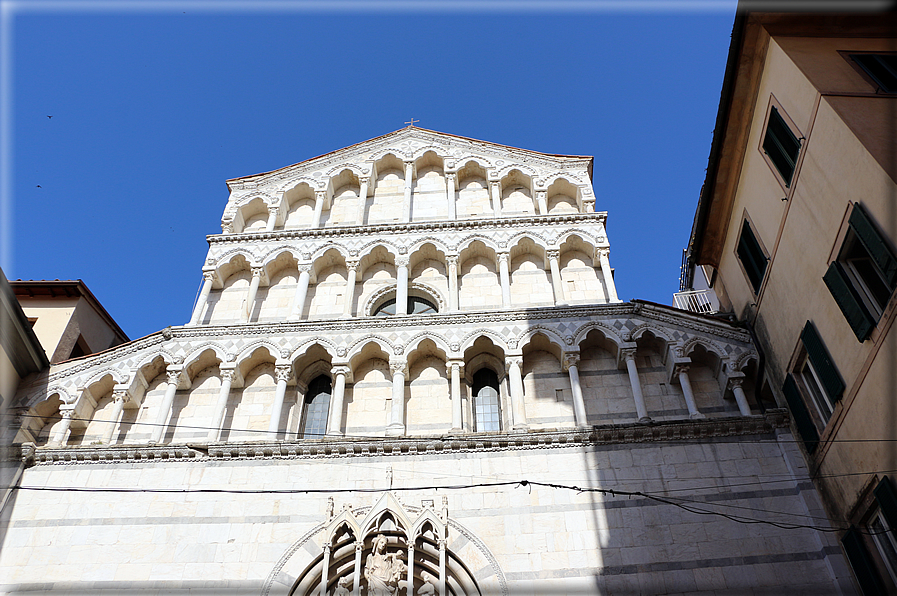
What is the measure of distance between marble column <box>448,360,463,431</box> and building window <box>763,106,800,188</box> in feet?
20.0

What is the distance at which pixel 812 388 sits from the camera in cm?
1022

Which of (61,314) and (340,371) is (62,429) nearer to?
(61,314)

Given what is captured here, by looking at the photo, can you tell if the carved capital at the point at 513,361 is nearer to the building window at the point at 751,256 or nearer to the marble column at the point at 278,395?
the marble column at the point at 278,395

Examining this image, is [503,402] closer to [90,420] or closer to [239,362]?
[239,362]

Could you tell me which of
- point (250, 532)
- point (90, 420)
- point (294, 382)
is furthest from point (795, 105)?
point (90, 420)

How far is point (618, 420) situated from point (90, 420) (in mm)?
9453

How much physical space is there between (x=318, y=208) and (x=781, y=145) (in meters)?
9.69

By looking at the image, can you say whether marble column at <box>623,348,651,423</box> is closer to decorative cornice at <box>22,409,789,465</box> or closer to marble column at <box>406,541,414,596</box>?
decorative cornice at <box>22,409,789,465</box>

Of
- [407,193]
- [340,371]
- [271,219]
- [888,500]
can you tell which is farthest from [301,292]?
[888,500]

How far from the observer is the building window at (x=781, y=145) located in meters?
10.1

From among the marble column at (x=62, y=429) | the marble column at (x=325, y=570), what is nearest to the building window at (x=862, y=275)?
the marble column at (x=325, y=570)

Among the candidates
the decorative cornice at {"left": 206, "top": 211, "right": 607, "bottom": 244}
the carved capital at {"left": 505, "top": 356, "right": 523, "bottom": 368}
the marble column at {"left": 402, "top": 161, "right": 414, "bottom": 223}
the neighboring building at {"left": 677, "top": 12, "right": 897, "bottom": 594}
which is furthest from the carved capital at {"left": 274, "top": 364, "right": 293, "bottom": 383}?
the neighboring building at {"left": 677, "top": 12, "right": 897, "bottom": 594}

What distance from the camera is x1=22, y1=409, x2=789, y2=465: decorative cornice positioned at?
10.8 metres

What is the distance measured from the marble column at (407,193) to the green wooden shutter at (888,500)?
1003 centimetres
